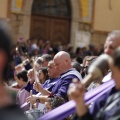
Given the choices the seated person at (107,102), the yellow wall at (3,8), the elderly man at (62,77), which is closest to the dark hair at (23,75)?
the elderly man at (62,77)

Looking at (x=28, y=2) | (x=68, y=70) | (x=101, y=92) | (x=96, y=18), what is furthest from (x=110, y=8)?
(x=101, y=92)

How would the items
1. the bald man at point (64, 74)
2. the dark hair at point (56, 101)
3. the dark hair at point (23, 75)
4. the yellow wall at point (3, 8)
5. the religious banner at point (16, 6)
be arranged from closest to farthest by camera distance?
the dark hair at point (56, 101) < the bald man at point (64, 74) < the dark hair at point (23, 75) < the yellow wall at point (3, 8) < the religious banner at point (16, 6)

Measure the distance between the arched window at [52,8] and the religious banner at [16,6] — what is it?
2.42 feet

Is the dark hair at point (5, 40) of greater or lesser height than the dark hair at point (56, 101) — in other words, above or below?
above

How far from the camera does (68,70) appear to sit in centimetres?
432

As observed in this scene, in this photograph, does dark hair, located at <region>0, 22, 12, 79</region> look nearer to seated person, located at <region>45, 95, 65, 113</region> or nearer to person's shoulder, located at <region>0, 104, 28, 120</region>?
person's shoulder, located at <region>0, 104, 28, 120</region>

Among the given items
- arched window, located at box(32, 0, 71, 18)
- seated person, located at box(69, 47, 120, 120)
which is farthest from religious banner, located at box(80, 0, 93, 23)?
seated person, located at box(69, 47, 120, 120)

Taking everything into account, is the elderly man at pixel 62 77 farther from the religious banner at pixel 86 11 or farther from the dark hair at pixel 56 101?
the religious banner at pixel 86 11

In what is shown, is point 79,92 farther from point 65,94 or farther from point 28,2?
point 28,2

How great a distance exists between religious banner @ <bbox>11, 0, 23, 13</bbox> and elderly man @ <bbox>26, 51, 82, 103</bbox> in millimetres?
9047

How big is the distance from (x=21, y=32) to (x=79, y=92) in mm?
11733

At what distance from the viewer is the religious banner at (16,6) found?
1327 cm

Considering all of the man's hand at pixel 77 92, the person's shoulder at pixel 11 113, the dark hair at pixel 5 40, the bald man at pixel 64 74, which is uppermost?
the dark hair at pixel 5 40

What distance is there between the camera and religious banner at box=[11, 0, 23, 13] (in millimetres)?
13266
